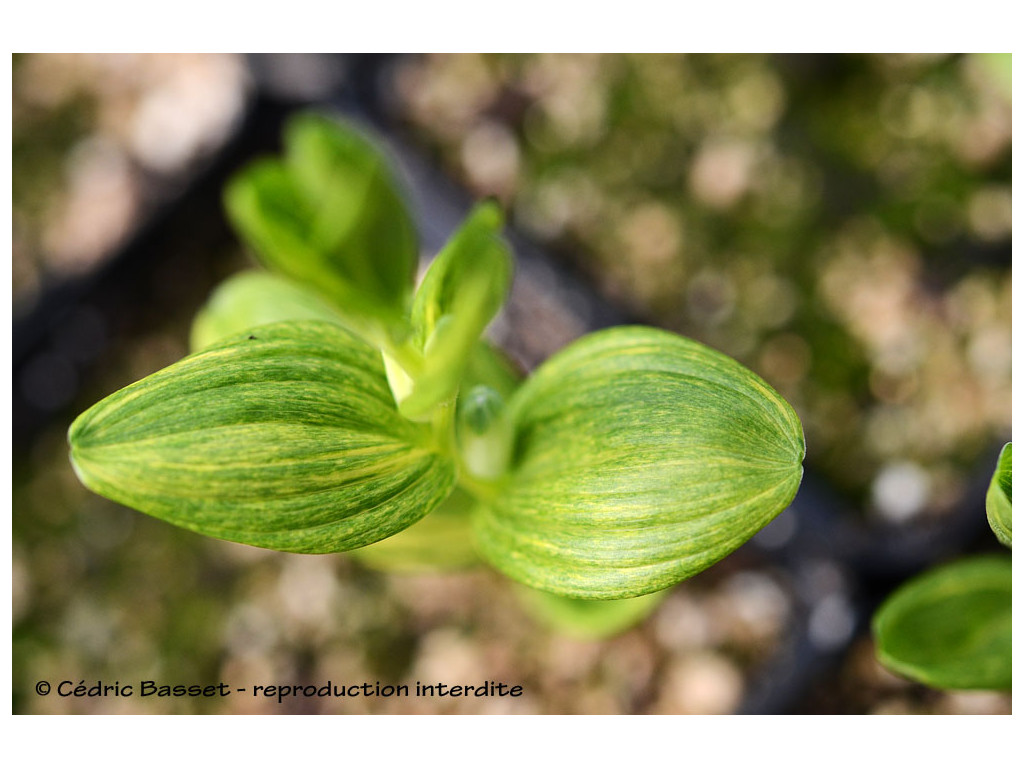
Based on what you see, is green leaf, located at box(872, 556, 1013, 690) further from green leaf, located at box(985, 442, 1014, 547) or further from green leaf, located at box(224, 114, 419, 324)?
green leaf, located at box(224, 114, 419, 324)

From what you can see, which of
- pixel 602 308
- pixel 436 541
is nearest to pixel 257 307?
pixel 436 541

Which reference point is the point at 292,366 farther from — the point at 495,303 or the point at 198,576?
the point at 198,576

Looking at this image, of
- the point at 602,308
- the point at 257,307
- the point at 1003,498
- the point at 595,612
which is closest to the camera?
the point at 1003,498

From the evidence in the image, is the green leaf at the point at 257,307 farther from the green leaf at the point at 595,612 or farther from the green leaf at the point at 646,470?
the green leaf at the point at 595,612

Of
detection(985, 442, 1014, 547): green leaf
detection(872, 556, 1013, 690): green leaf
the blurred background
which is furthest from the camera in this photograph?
the blurred background

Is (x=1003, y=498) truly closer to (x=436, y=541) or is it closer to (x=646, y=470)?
(x=646, y=470)

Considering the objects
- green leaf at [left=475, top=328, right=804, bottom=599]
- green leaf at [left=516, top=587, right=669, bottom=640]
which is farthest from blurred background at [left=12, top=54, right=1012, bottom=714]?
green leaf at [left=475, top=328, right=804, bottom=599]
